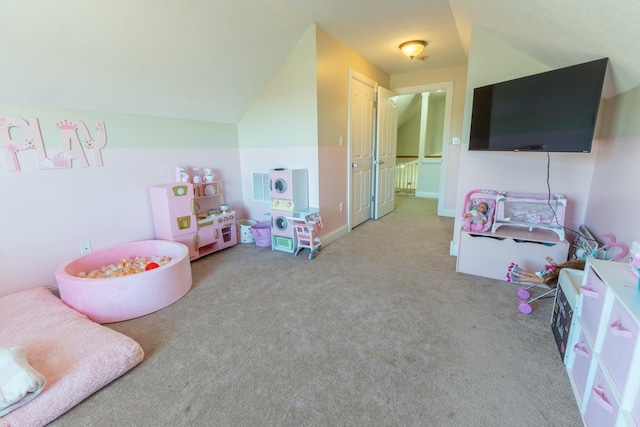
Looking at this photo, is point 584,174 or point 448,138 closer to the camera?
point 584,174

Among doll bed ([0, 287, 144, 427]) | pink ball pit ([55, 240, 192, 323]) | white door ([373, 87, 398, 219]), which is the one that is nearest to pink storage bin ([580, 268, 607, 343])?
doll bed ([0, 287, 144, 427])

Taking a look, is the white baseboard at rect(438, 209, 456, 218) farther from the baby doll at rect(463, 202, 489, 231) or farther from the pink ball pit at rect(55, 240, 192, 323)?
the pink ball pit at rect(55, 240, 192, 323)

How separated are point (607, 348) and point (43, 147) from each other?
12.0ft

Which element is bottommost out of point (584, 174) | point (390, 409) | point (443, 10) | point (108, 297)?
point (390, 409)

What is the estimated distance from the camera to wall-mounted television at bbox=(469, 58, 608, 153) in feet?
5.96

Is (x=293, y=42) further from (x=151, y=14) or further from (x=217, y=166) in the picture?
(x=217, y=166)

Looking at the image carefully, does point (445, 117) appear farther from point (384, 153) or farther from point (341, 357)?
point (341, 357)

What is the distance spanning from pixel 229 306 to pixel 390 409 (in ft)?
4.39

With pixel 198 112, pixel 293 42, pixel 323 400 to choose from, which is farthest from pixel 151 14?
pixel 323 400

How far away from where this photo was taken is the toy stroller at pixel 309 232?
3.01 meters

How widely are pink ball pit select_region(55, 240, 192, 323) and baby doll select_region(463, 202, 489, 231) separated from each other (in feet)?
8.33

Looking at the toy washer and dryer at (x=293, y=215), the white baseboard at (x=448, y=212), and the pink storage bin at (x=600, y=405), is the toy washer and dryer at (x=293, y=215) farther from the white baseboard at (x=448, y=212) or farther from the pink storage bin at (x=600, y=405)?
the white baseboard at (x=448, y=212)

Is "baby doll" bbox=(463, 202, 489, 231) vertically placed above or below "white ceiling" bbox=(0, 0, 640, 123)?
below

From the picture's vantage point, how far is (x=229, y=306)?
84.0 inches
